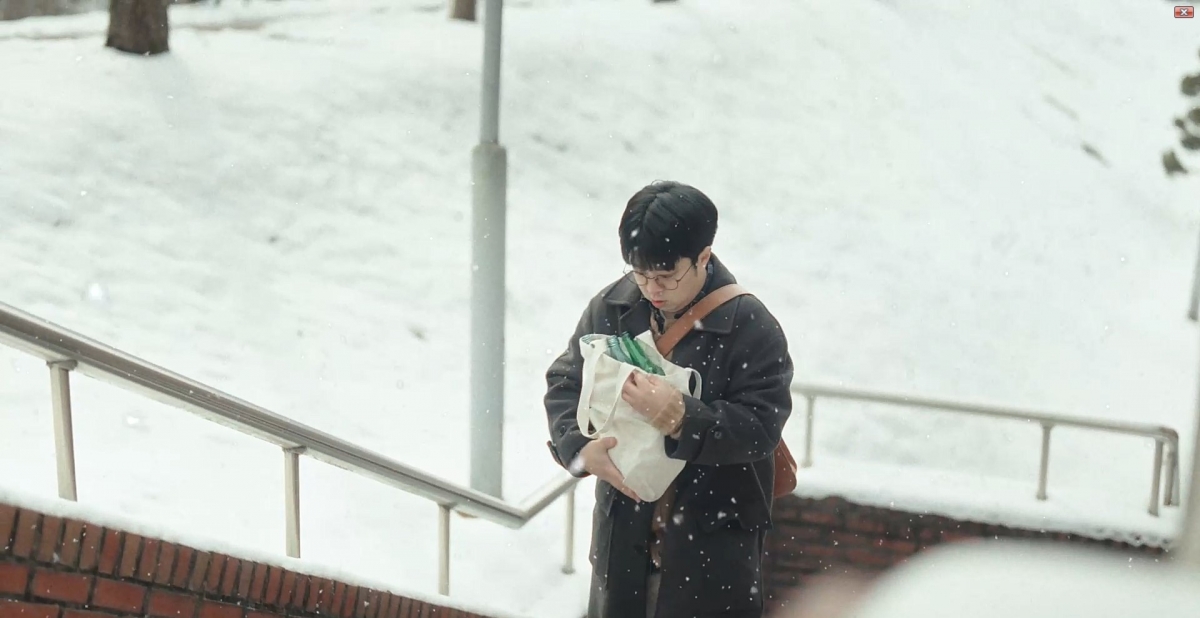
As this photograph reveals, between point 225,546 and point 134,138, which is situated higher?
point 225,546

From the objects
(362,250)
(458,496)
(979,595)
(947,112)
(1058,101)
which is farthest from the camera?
(1058,101)

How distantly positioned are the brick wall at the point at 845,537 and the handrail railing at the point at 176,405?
2.51 meters

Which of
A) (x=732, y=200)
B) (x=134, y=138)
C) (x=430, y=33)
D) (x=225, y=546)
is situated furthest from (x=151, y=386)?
(x=430, y=33)

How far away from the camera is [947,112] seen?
16.7 metres

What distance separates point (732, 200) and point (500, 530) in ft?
27.4

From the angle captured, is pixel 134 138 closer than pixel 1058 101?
Yes

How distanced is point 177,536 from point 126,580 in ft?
0.50

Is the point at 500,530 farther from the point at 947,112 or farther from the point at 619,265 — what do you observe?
the point at 947,112

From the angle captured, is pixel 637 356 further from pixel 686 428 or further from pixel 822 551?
pixel 822 551

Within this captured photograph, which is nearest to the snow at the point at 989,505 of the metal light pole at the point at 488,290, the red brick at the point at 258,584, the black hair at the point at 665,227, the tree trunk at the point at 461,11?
the metal light pole at the point at 488,290

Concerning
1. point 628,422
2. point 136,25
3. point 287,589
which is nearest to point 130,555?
point 287,589

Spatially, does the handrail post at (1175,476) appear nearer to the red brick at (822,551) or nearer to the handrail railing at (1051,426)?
the handrail railing at (1051,426)

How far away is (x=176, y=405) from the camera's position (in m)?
2.54

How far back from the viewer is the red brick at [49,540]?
2119 millimetres
